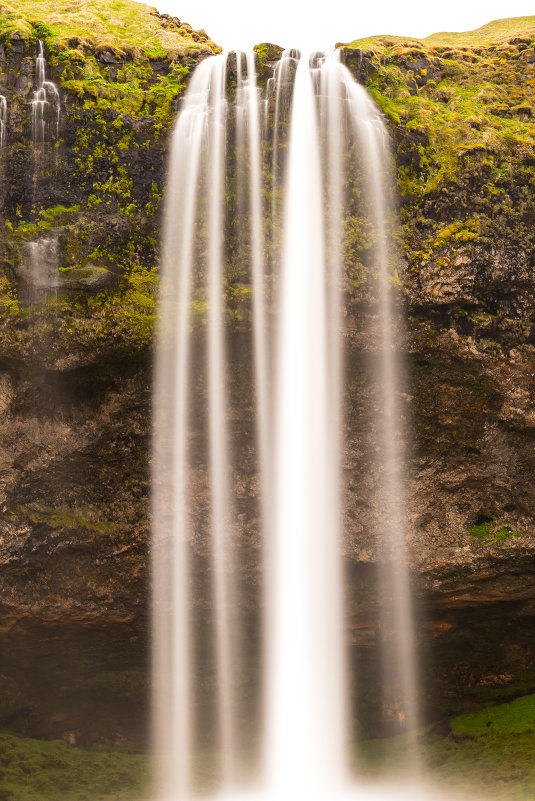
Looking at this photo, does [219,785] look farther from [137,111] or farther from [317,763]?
[137,111]

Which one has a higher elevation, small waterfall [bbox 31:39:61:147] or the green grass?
small waterfall [bbox 31:39:61:147]

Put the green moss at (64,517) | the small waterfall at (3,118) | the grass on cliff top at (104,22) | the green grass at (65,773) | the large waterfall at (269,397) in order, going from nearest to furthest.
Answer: the green grass at (65,773)
the large waterfall at (269,397)
the green moss at (64,517)
the small waterfall at (3,118)
the grass on cliff top at (104,22)

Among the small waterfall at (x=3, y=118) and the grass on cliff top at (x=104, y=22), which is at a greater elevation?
the grass on cliff top at (x=104, y=22)


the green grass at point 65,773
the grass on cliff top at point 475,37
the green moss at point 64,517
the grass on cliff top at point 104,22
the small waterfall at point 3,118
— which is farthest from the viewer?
the grass on cliff top at point 475,37

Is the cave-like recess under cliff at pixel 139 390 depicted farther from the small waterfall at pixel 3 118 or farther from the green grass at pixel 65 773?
the green grass at pixel 65 773

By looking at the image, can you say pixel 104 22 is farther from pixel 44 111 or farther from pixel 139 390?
pixel 139 390

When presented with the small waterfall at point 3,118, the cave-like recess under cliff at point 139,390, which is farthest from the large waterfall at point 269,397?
the small waterfall at point 3,118

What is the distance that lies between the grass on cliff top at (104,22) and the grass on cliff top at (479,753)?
13810mm

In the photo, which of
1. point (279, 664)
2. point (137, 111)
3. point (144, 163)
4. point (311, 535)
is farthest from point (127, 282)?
point (279, 664)

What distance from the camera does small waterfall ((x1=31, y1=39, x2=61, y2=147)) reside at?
11258mm

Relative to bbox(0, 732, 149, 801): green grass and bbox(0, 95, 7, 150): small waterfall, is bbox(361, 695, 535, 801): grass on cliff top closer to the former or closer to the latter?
bbox(0, 732, 149, 801): green grass

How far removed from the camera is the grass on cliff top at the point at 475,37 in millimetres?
13375

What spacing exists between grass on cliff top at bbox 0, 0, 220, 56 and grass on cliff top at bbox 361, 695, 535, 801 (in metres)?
13.8

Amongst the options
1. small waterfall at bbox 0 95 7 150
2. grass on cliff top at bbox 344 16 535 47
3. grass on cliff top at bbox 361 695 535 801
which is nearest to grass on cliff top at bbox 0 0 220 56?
small waterfall at bbox 0 95 7 150
